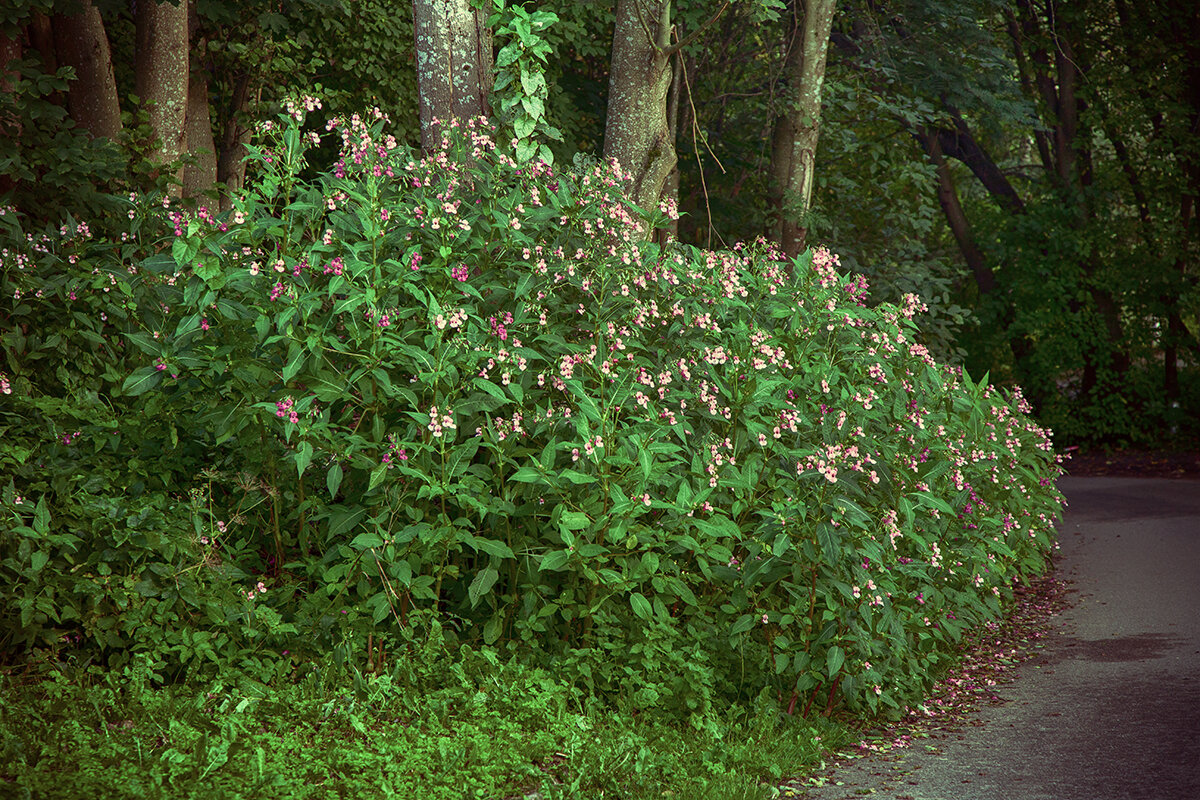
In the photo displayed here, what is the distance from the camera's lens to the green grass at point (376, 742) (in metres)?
3.97

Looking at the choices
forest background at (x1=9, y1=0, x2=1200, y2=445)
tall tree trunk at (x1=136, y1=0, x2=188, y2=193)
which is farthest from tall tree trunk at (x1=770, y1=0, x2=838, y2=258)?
tall tree trunk at (x1=136, y1=0, x2=188, y2=193)

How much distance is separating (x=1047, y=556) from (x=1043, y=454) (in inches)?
39.0

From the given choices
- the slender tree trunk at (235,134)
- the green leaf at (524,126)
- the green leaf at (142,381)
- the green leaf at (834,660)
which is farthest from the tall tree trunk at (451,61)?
the slender tree trunk at (235,134)

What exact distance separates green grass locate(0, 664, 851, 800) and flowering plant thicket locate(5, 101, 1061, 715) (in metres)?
0.24

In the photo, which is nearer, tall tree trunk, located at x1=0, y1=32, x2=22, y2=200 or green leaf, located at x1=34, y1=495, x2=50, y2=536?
green leaf, located at x1=34, y1=495, x2=50, y2=536

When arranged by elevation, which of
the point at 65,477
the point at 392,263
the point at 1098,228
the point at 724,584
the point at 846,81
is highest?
the point at 846,81

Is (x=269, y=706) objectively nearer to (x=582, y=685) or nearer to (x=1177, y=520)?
(x=582, y=685)

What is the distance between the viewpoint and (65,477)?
5.30m

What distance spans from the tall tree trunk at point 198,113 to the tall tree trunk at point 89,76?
199cm

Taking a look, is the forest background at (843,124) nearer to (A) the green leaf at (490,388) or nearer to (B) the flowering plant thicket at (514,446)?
(B) the flowering plant thicket at (514,446)

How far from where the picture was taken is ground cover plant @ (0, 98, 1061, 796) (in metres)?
4.89

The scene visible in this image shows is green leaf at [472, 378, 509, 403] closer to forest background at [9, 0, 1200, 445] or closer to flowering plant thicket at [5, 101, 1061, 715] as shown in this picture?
flowering plant thicket at [5, 101, 1061, 715]

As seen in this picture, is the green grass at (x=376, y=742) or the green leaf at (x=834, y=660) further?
the green leaf at (x=834, y=660)

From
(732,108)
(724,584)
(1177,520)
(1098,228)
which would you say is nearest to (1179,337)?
(1098,228)
